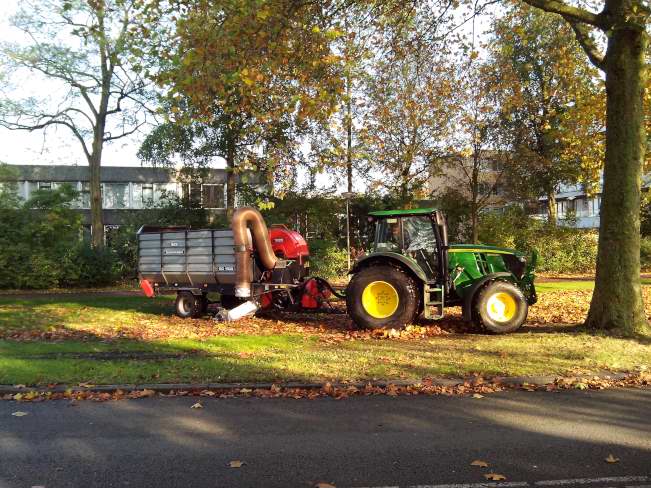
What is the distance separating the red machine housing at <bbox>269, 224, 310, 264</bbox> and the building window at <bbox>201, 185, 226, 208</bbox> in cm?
1892

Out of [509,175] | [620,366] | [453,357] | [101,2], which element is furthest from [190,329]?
[509,175]

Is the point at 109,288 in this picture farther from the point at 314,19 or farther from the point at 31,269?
the point at 314,19

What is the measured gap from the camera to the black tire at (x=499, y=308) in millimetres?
10344

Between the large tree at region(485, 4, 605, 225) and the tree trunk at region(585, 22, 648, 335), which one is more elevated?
the large tree at region(485, 4, 605, 225)

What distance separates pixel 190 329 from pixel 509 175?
19.5 m

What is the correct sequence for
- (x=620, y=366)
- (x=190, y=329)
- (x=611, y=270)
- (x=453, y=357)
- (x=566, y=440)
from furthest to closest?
(x=190, y=329), (x=611, y=270), (x=453, y=357), (x=620, y=366), (x=566, y=440)

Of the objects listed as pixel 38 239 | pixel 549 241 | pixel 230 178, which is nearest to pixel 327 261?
pixel 230 178

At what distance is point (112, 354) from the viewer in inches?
353

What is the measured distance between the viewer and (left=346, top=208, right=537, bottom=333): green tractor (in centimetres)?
1045

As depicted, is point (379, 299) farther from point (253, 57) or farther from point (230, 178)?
point (230, 178)

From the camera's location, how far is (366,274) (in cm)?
1099

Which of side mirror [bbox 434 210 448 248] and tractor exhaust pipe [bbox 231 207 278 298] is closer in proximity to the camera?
side mirror [bbox 434 210 448 248]

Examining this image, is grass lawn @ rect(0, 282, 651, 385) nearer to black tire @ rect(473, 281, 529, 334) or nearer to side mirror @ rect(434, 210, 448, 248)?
black tire @ rect(473, 281, 529, 334)

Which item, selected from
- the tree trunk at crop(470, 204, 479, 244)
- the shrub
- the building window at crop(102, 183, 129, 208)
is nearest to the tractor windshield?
the shrub
